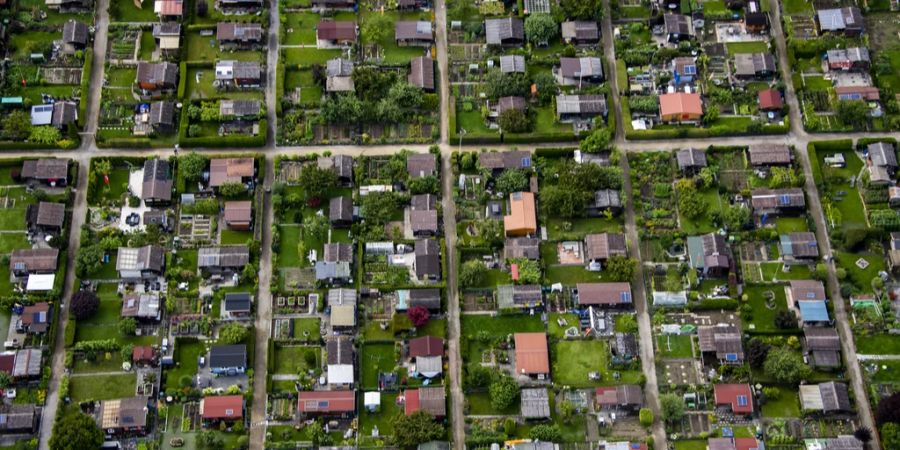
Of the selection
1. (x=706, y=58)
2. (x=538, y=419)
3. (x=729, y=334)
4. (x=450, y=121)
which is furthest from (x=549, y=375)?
(x=706, y=58)

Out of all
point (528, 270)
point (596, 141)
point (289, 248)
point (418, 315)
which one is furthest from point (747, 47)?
point (289, 248)

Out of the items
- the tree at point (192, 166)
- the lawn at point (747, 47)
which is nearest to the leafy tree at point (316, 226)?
the tree at point (192, 166)

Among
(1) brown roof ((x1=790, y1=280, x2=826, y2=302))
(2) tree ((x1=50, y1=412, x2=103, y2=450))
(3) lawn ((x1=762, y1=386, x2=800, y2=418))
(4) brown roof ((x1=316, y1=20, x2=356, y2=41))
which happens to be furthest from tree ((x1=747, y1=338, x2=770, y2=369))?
(2) tree ((x1=50, y1=412, x2=103, y2=450))

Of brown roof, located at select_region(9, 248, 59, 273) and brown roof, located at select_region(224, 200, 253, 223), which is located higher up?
brown roof, located at select_region(224, 200, 253, 223)

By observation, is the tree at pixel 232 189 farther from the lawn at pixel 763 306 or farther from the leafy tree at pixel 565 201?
the lawn at pixel 763 306

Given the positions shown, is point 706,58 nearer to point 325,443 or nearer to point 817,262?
point 817,262

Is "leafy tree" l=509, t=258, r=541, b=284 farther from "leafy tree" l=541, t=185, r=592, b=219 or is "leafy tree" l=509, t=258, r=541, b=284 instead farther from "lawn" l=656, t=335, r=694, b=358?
"lawn" l=656, t=335, r=694, b=358

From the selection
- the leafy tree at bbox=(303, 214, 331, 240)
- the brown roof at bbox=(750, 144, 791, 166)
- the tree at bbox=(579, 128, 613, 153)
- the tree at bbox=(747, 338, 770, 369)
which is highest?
the tree at bbox=(579, 128, 613, 153)
